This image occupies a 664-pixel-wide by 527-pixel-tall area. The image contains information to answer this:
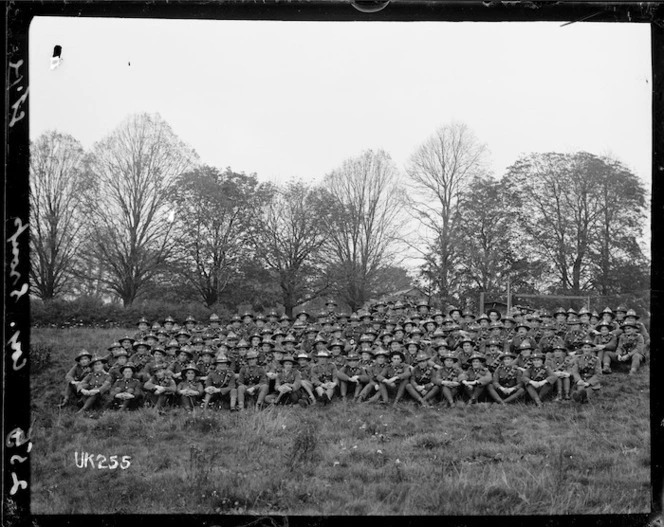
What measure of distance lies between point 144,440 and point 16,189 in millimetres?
2488

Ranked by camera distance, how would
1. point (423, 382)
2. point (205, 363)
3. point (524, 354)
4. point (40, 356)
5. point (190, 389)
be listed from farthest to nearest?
point (524, 354)
point (205, 363)
point (423, 382)
point (190, 389)
point (40, 356)

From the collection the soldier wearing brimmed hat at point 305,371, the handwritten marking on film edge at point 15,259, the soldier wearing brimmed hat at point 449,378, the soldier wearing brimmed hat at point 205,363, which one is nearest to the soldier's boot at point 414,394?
the soldier wearing brimmed hat at point 449,378

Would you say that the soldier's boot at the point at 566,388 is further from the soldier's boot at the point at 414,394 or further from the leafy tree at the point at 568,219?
the soldier's boot at the point at 414,394

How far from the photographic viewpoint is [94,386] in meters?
5.56

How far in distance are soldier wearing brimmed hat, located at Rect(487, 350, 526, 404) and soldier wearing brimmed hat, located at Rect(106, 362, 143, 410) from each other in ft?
15.6

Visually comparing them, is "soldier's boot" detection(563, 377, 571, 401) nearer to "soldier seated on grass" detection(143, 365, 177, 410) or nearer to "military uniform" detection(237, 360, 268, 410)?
"military uniform" detection(237, 360, 268, 410)

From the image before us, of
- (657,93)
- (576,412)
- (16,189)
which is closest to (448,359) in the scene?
(576,412)

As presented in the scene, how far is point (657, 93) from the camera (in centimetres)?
349

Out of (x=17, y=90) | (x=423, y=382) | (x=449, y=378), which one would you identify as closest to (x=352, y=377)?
(x=423, y=382)

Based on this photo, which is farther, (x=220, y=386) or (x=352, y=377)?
(x=352, y=377)

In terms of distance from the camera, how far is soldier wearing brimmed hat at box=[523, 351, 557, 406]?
684 cm

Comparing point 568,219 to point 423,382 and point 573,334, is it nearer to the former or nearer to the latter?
point 573,334

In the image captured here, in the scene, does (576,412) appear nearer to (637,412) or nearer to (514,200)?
(637,412)

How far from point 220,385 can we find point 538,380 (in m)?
4.44
